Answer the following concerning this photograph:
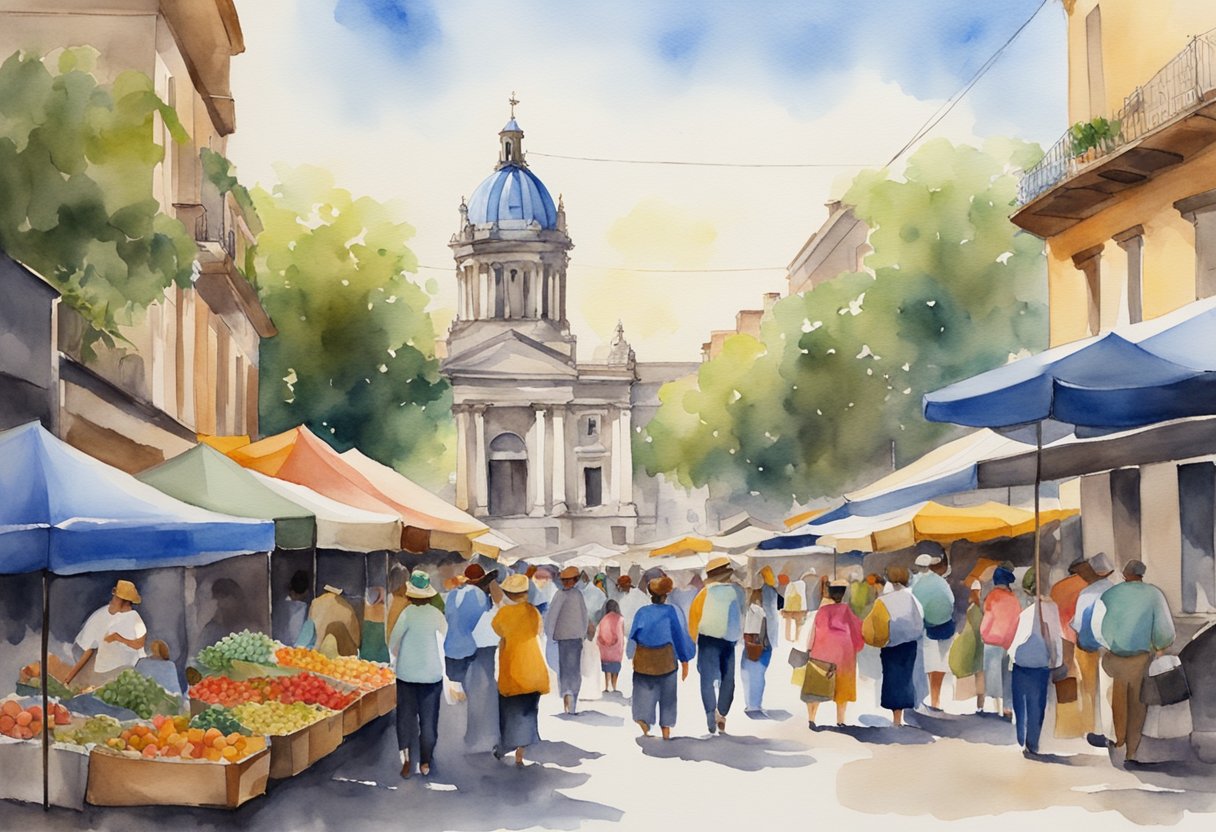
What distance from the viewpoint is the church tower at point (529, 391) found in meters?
79.0

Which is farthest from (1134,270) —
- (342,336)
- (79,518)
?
(342,336)

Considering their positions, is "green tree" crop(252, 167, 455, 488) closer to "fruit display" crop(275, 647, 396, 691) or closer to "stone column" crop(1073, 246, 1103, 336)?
"stone column" crop(1073, 246, 1103, 336)

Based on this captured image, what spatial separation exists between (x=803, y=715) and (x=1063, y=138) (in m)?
7.75

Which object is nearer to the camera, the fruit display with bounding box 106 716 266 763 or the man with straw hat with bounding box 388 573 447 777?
the fruit display with bounding box 106 716 266 763

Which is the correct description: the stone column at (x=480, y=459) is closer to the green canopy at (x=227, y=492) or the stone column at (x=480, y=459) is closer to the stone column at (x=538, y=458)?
the stone column at (x=538, y=458)

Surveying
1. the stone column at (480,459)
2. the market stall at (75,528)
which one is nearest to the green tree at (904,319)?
the market stall at (75,528)

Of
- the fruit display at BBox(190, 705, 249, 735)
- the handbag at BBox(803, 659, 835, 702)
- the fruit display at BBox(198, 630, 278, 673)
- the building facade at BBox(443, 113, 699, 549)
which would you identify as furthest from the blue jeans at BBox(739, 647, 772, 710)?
the building facade at BBox(443, 113, 699, 549)

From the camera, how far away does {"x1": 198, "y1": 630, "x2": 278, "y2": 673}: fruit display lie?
48.9 feet

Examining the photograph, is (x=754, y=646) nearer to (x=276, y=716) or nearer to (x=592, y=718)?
(x=592, y=718)

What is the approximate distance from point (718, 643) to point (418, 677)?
421 centimetres

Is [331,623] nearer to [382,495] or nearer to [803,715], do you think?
[382,495]

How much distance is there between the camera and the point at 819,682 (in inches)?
664

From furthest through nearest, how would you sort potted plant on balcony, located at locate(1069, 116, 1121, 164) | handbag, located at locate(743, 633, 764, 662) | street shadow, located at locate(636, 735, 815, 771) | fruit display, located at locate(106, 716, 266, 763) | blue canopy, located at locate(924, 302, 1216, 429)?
potted plant on balcony, located at locate(1069, 116, 1121, 164)
handbag, located at locate(743, 633, 764, 662)
street shadow, located at locate(636, 735, 815, 771)
fruit display, located at locate(106, 716, 266, 763)
blue canopy, located at locate(924, 302, 1216, 429)

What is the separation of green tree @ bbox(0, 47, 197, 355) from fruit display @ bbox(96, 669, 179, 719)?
17.2 ft
